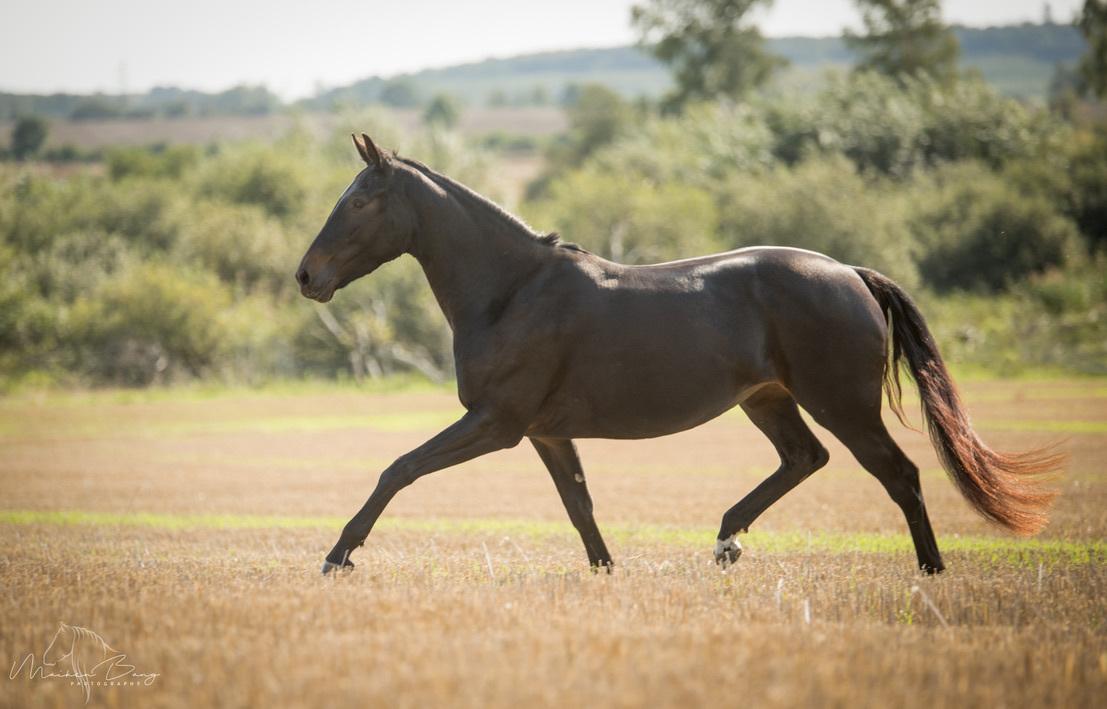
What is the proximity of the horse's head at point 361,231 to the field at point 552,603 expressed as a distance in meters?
2.26

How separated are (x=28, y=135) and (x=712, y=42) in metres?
90.9

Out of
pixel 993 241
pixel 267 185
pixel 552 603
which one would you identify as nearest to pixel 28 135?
pixel 267 185

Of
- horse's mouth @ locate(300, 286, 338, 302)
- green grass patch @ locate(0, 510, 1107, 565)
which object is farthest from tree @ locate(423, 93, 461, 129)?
horse's mouth @ locate(300, 286, 338, 302)

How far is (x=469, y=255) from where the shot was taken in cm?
901

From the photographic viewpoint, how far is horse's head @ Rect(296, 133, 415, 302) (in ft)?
28.5

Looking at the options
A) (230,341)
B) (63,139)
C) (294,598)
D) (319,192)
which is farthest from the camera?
(63,139)

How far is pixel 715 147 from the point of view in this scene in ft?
229

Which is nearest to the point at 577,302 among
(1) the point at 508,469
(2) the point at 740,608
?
(2) the point at 740,608

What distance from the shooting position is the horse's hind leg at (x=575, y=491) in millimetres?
9141

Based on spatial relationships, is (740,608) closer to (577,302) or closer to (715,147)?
(577,302)

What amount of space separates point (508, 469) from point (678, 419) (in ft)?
52.1

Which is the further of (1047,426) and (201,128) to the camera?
(201,128)

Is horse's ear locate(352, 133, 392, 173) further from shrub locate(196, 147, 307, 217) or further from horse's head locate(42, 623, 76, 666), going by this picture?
shrub locate(196, 147, 307, 217)

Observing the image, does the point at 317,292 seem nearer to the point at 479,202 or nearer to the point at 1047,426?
the point at 479,202
